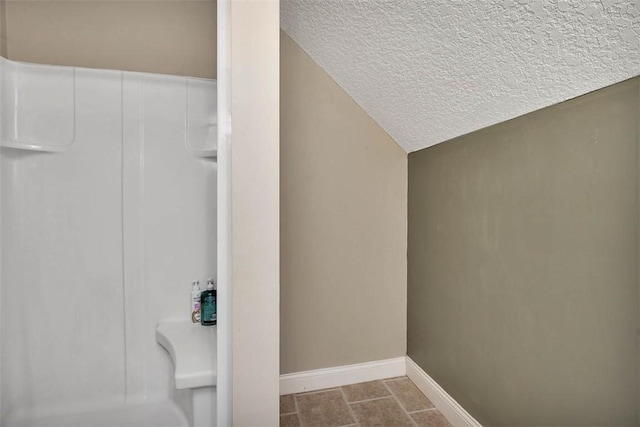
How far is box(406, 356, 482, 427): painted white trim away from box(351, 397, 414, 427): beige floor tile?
0.19m

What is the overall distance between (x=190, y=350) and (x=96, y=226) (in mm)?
717

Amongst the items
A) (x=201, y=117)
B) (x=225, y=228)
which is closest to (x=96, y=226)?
(x=201, y=117)

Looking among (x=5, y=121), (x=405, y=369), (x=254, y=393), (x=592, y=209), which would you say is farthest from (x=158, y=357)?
(x=592, y=209)

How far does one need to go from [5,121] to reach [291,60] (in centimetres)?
132

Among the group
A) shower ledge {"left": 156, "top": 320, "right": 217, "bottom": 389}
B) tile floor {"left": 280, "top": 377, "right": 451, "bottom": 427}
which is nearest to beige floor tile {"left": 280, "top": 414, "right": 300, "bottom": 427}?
tile floor {"left": 280, "top": 377, "right": 451, "bottom": 427}

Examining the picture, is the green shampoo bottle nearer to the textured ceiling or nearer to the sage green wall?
the sage green wall

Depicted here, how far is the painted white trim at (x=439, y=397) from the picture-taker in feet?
4.75

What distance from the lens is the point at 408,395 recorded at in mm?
1750

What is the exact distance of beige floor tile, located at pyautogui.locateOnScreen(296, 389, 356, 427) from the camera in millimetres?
1543

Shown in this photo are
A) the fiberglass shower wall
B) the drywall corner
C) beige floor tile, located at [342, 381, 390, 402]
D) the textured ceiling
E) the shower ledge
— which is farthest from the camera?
beige floor tile, located at [342, 381, 390, 402]

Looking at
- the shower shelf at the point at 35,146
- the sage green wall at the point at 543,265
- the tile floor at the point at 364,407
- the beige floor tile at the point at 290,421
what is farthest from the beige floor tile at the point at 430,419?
the shower shelf at the point at 35,146

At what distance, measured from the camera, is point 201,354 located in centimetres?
127

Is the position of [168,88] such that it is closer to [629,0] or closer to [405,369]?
[629,0]

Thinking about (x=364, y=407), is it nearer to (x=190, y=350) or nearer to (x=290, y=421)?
(x=290, y=421)
